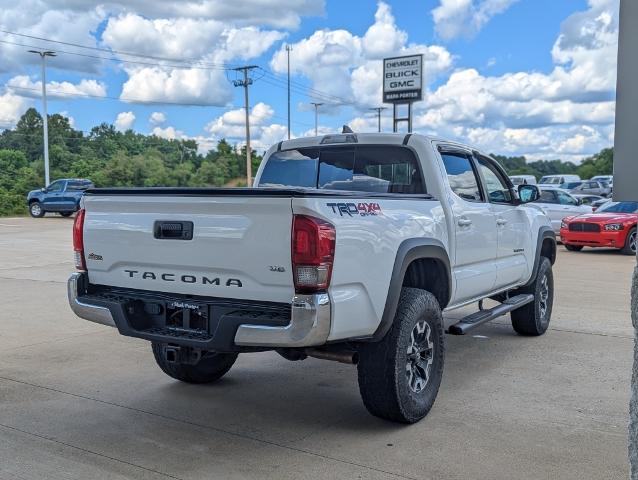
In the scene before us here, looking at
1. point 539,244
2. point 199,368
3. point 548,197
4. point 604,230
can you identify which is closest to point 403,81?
point 548,197

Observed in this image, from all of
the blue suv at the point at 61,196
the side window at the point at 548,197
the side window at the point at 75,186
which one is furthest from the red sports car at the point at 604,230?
the side window at the point at 75,186

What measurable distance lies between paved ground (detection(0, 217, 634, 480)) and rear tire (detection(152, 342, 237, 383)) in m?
0.11

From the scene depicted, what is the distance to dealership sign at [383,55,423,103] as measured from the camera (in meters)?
28.4

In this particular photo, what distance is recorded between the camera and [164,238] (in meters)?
4.41

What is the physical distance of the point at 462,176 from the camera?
6090mm

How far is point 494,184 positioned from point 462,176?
0.86m

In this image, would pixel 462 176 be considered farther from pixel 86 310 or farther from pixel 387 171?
pixel 86 310

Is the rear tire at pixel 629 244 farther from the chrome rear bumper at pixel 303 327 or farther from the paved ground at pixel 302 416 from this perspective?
the chrome rear bumper at pixel 303 327

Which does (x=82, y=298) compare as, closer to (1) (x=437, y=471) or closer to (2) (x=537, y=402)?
(1) (x=437, y=471)

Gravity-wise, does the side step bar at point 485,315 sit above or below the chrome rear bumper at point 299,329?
below

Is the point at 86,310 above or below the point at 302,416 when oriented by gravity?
above

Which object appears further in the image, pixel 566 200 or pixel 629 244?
pixel 566 200

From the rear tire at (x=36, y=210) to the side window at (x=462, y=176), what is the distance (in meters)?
31.7

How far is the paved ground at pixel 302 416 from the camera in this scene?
4.09 metres
